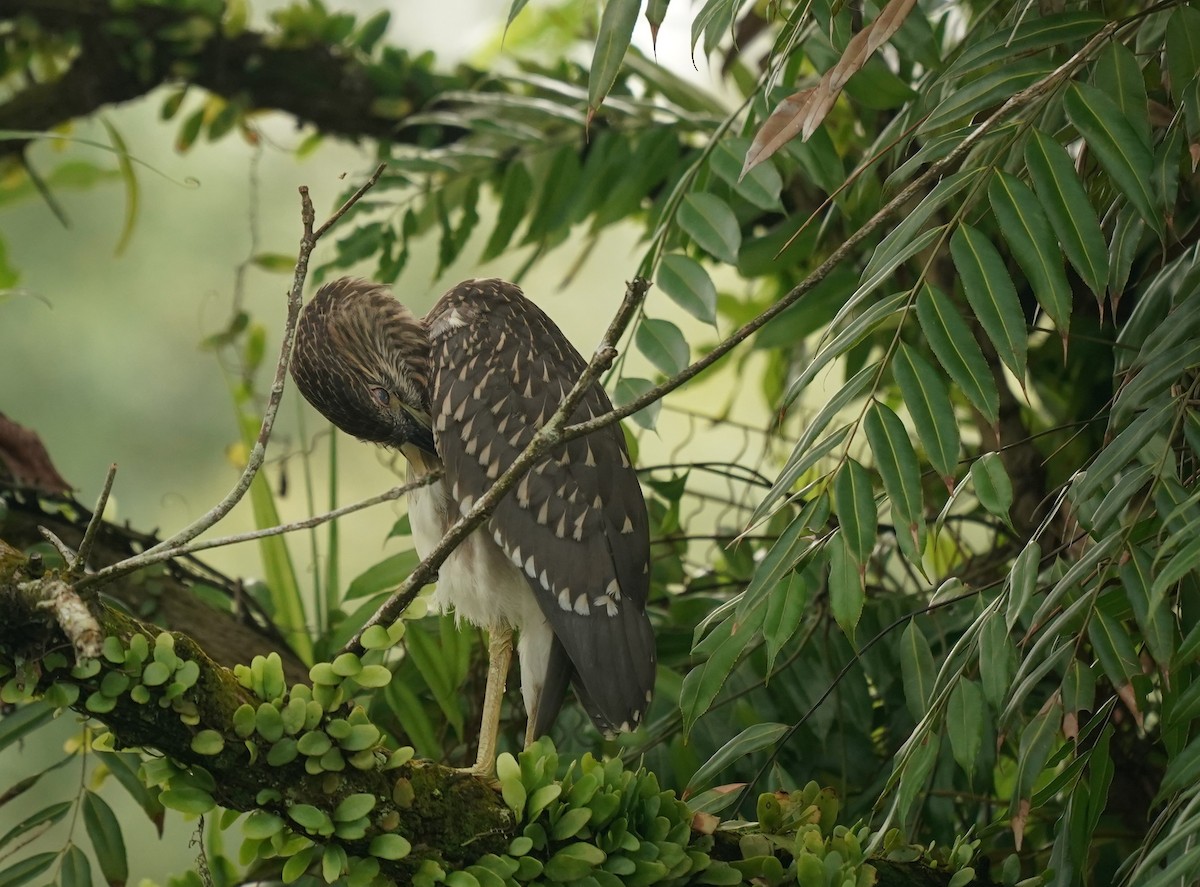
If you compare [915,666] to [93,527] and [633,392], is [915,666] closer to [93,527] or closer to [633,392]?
[633,392]

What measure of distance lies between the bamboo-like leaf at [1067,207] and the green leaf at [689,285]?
511 mm

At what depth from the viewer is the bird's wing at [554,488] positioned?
1.59 metres

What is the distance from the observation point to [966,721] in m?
1.23

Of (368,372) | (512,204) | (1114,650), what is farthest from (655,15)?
(512,204)

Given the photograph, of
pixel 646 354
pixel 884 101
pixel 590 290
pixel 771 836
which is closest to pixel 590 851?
pixel 771 836

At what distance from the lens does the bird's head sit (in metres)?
1.86

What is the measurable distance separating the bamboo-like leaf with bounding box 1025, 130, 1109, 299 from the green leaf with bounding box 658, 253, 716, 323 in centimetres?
51

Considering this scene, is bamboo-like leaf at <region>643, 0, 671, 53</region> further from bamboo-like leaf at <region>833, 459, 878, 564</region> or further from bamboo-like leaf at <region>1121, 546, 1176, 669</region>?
bamboo-like leaf at <region>1121, 546, 1176, 669</region>

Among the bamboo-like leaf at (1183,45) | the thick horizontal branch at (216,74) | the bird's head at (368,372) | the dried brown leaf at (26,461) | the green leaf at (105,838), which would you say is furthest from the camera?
the thick horizontal branch at (216,74)

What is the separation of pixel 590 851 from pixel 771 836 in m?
0.25

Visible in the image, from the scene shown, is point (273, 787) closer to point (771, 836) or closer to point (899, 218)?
point (771, 836)

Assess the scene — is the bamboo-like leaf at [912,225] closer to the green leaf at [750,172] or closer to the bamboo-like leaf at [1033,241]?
the bamboo-like leaf at [1033,241]

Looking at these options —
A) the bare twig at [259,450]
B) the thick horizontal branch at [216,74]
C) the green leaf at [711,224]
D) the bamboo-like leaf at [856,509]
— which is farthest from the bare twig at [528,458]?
the thick horizontal branch at [216,74]

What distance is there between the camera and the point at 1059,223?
1.11 metres
